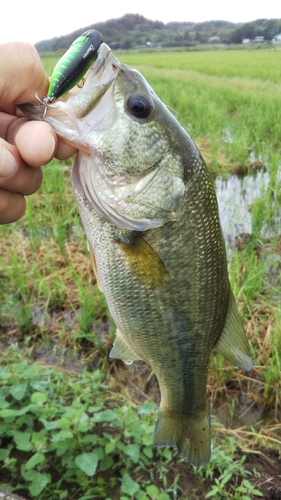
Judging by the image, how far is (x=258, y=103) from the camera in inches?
268

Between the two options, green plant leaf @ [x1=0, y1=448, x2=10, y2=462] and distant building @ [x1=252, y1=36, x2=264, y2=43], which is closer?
green plant leaf @ [x1=0, y1=448, x2=10, y2=462]

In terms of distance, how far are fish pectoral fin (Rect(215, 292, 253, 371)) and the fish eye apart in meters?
0.75

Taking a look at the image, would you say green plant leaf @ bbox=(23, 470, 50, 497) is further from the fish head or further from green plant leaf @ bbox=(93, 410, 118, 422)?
the fish head

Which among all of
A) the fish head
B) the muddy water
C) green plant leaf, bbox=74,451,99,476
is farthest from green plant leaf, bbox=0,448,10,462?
the muddy water

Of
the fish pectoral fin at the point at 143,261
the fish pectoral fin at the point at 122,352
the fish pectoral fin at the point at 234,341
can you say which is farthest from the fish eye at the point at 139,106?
the fish pectoral fin at the point at 122,352

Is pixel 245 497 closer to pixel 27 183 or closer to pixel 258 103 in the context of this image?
pixel 27 183

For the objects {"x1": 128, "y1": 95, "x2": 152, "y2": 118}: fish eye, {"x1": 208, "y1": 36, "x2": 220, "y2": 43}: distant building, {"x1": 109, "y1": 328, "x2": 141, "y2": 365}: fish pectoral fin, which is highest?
{"x1": 208, "y1": 36, "x2": 220, "y2": 43}: distant building

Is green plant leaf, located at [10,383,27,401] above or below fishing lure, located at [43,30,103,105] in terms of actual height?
below

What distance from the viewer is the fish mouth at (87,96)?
1.27m

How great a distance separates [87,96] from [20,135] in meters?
0.24

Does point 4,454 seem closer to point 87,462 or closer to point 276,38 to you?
point 87,462

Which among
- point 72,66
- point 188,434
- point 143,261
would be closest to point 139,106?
point 72,66

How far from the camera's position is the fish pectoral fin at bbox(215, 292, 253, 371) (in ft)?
5.31

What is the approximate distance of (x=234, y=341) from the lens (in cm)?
164
